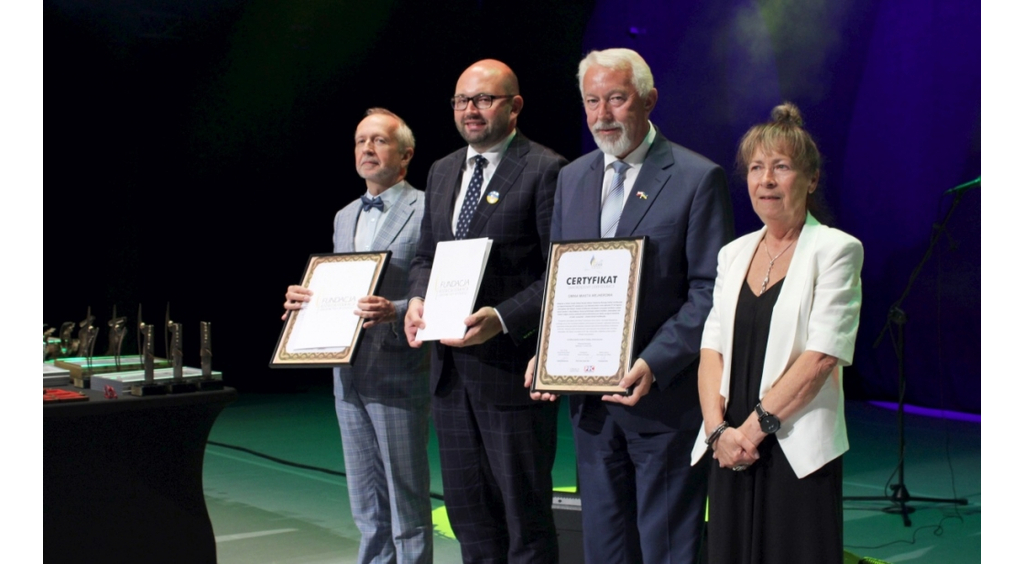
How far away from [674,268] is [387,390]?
48.4 inches

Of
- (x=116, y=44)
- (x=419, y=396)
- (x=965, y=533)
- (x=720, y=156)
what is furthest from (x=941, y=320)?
(x=116, y=44)

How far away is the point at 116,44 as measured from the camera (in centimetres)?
779

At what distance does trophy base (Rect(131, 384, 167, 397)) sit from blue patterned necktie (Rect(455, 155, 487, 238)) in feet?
4.03

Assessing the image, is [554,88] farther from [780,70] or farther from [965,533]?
[965,533]

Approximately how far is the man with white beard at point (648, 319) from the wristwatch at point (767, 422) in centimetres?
30

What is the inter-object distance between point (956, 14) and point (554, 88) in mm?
3287

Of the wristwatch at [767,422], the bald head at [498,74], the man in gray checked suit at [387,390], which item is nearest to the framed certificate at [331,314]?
the man in gray checked suit at [387,390]

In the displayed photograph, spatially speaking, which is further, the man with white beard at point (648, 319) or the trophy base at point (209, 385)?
the trophy base at point (209, 385)

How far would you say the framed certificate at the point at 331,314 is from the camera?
115 inches

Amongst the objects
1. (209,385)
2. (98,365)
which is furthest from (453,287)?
(98,365)

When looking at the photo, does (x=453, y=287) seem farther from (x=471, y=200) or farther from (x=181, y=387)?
(x=181, y=387)

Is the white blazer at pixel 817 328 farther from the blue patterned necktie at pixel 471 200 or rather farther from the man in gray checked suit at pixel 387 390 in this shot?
the man in gray checked suit at pixel 387 390

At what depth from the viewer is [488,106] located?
2836 millimetres

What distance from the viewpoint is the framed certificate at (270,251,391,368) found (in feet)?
9.55
